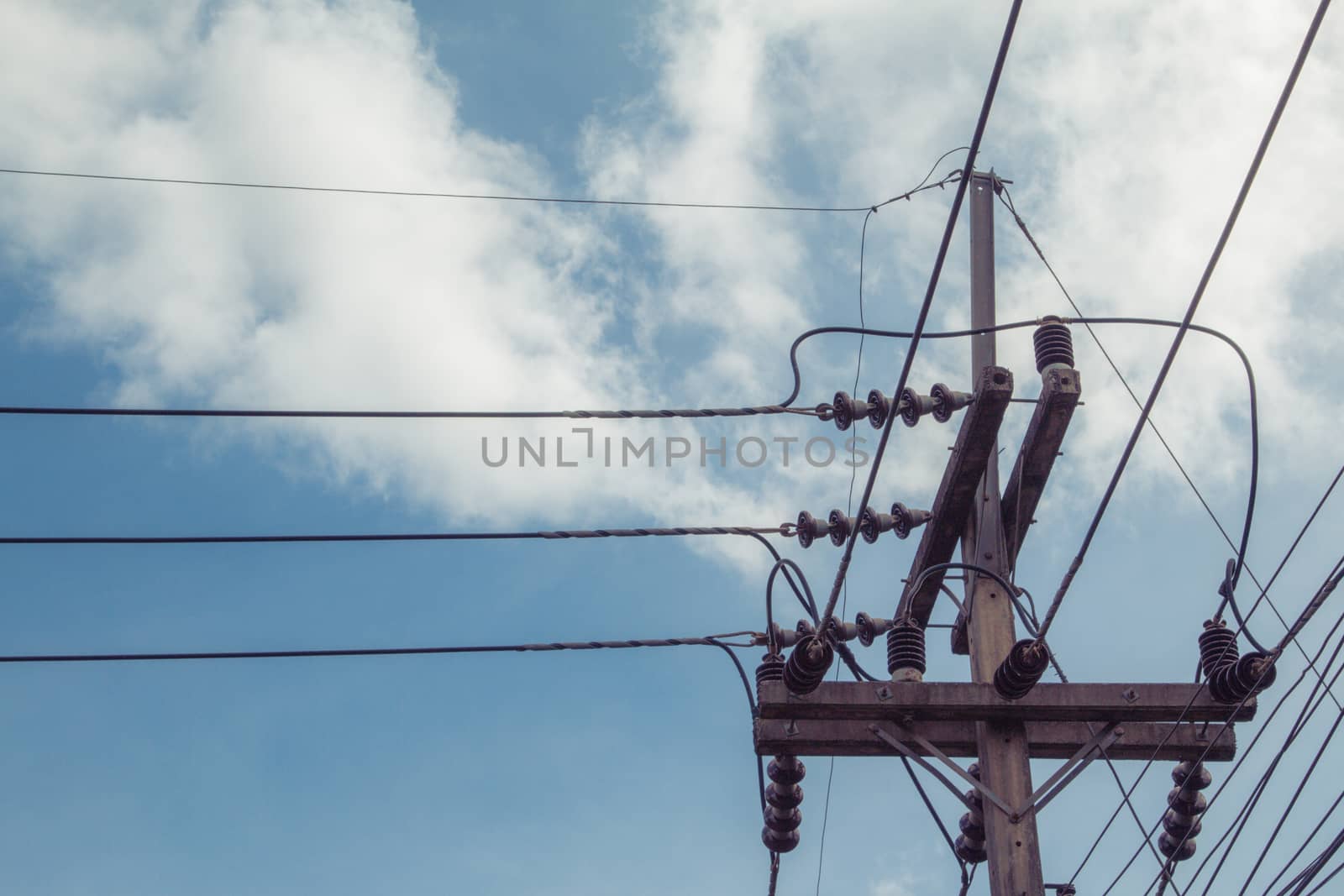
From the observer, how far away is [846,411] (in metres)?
8.16

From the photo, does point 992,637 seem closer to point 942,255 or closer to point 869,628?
point 869,628

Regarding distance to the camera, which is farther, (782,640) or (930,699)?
(782,640)

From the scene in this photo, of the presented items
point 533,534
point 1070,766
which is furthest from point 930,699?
point 533,534

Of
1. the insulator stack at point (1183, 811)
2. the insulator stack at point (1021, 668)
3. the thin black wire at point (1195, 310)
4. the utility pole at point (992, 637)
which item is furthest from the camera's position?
the insulator stack at point (1183, 811)

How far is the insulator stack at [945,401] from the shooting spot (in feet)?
25.4

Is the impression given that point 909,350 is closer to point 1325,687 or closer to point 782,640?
point 1325,687

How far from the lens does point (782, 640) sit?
8211 millimetres

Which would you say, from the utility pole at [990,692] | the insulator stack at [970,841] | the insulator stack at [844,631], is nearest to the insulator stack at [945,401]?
the utility pole at [990,692]

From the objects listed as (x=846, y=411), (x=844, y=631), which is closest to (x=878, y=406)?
→ (x=846, y=411)

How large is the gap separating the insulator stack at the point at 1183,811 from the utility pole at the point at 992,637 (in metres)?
1.55

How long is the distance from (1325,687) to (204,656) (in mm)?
6414

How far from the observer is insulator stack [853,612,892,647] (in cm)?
818

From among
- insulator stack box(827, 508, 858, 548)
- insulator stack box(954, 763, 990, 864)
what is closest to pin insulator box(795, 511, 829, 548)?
insulator stack box(827, 508, 858, 548)

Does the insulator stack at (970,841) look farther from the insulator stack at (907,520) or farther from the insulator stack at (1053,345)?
the insulator stack at (1053,345)
